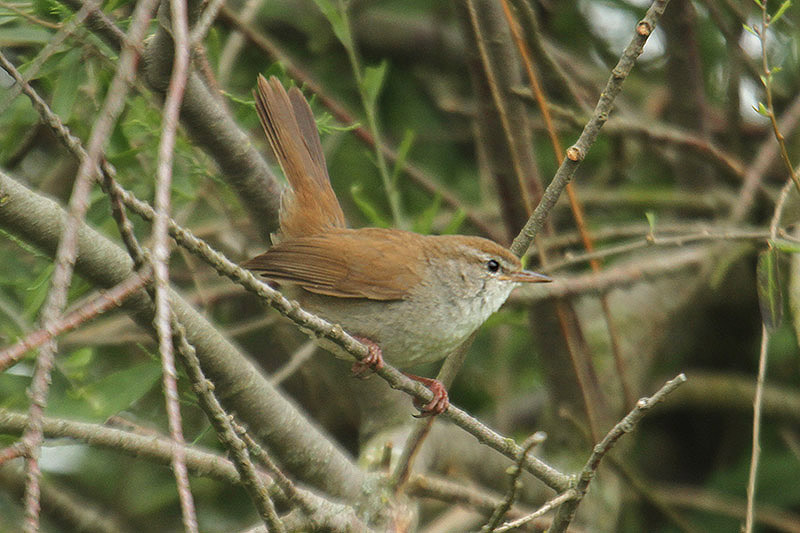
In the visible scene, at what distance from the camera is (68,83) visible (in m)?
2.90

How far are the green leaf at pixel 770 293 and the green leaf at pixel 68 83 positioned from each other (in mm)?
2147

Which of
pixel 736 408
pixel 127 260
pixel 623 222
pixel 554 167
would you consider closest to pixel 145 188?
pixel 127 260

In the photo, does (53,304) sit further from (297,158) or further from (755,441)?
(297,158)

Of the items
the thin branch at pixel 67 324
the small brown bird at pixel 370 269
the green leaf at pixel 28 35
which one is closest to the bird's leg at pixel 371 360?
the small brown bird at pixel 370 269

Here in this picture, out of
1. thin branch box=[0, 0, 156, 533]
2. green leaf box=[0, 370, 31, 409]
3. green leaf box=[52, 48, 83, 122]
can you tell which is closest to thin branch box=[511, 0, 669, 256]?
thin branch box=[0, 0, 156, 533]

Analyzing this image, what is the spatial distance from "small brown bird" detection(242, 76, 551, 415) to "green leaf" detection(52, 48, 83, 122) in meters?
0.66

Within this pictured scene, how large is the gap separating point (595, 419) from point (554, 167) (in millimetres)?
1655

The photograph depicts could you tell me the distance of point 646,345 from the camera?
4941 millimetres

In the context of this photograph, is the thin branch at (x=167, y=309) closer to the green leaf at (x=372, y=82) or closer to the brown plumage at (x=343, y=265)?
the brown plumage at (x=343, y=265)

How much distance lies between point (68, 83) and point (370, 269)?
1.22m

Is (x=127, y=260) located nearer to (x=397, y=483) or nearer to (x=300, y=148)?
(x=397, y=483)

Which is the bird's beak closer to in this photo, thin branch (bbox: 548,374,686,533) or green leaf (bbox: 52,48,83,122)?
thin branch (bbox: 548,374,686,533)

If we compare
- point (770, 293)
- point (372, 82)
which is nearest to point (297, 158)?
point (372, 82)

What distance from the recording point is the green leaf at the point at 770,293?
2645mm
